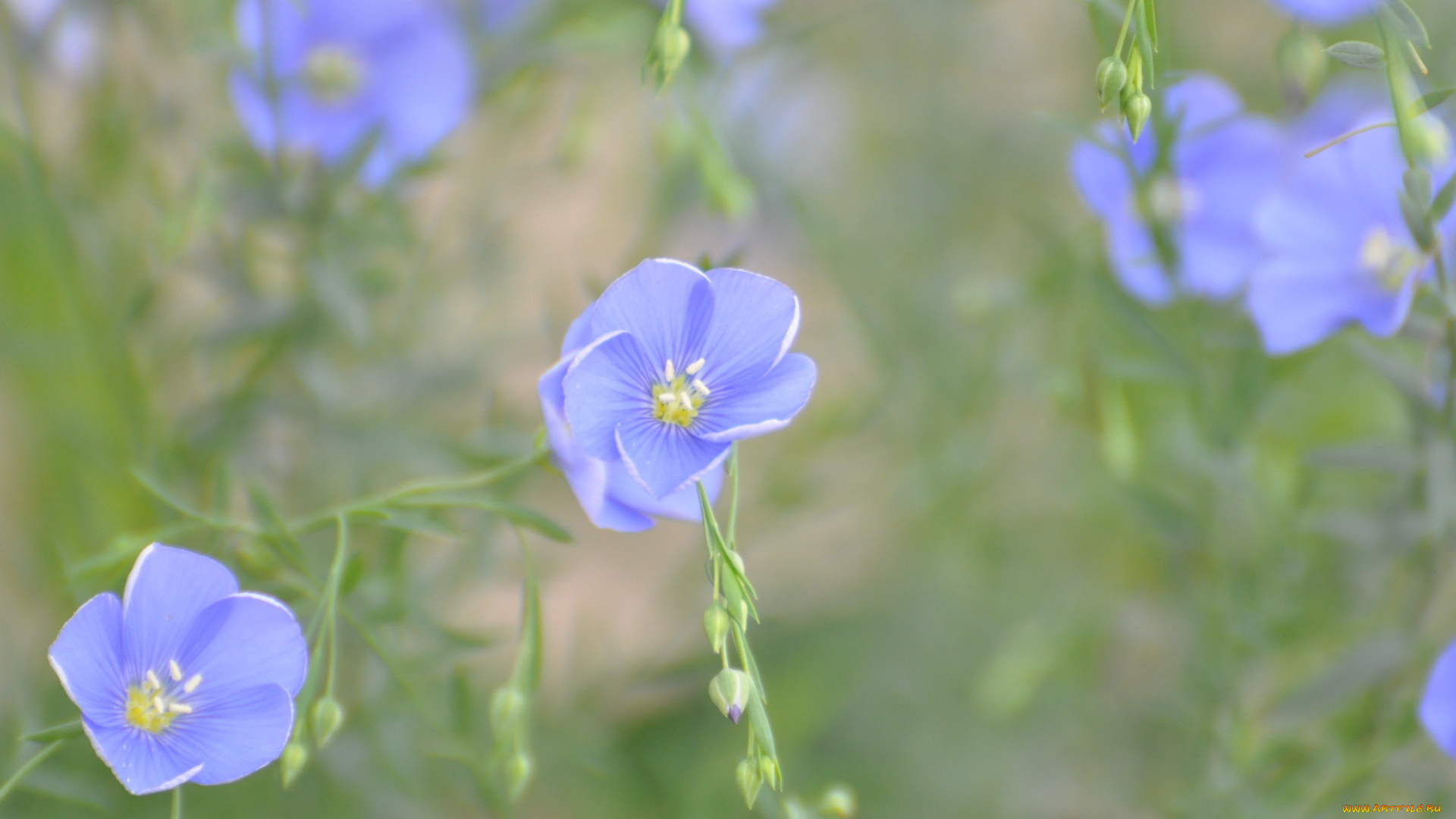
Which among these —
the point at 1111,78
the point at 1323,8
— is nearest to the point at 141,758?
the point at 1111,78

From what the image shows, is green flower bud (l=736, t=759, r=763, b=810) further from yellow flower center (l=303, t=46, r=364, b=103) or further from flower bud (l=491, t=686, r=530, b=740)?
yellow flower center (l=303, t=46, r=364, b=103)

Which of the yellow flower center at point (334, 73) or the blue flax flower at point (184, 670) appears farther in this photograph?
the yellow flower center at point (334, 73)

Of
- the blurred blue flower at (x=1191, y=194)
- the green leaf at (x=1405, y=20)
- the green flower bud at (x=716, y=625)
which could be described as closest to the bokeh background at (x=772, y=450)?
the blurred blue flower at (x=1191, y=194)

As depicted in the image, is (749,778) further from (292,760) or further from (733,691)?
(292,760)

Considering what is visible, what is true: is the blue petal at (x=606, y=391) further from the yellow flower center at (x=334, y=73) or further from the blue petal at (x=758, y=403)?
the yellow flower center at (x=334, y=73)

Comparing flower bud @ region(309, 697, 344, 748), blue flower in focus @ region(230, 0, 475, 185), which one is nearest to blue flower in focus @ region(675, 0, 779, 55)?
blue flower in focus @ region(230, 0, 475, 185)
